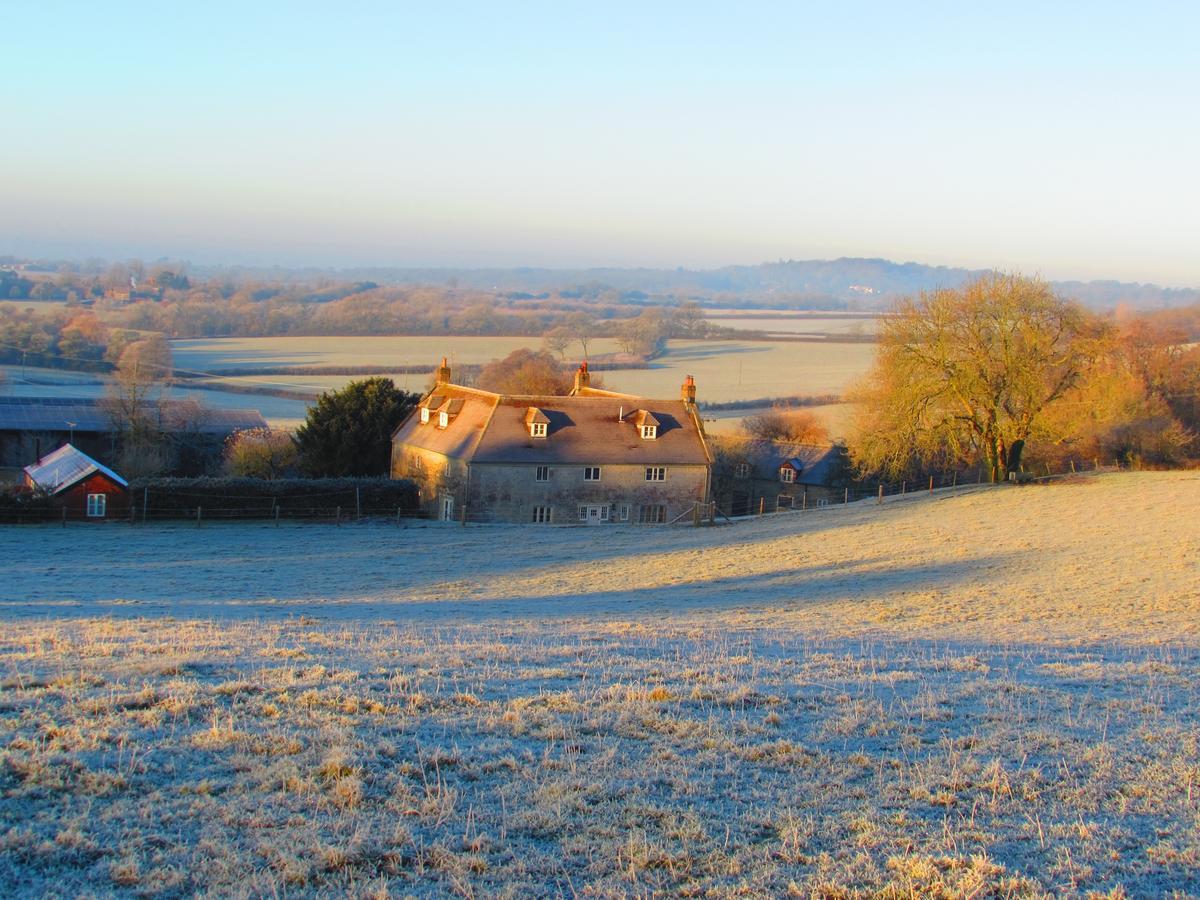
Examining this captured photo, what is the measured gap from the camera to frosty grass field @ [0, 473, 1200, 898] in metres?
7.46

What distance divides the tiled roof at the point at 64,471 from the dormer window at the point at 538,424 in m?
17.8

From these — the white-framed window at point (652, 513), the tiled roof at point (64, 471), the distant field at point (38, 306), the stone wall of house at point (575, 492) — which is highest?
the distant field at point (38, 306)

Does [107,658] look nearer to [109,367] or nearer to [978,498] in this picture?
[978,498]

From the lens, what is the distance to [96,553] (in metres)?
34.8

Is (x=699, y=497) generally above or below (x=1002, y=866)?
below

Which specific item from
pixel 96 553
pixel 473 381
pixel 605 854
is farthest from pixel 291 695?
pixel 473 381

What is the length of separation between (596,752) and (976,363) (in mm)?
44784

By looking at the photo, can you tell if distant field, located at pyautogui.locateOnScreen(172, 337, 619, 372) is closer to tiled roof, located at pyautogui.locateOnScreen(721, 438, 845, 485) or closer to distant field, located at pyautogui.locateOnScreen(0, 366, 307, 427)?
distant field, located at pyautogui.locateOnScreen(0, 366, 307, 427)

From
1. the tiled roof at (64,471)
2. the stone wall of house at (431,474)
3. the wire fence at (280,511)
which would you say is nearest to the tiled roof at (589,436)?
the stone wall of house at (431,474)

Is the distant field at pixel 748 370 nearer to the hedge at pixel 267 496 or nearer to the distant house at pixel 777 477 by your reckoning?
the distant house at pixel 777 477

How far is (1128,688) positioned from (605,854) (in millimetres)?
9435

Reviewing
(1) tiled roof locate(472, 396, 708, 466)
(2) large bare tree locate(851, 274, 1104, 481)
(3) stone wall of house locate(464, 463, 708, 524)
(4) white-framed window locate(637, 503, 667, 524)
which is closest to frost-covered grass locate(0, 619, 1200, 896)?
(3) stone wall of house locate(464, 463, 708, 524)

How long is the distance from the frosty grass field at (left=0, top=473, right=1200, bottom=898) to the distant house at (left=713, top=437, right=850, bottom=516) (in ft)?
124

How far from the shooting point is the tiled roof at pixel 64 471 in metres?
42.2
